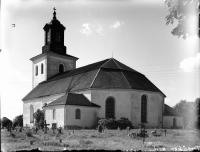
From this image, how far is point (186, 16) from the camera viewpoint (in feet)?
40.4

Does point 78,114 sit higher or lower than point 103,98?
lower

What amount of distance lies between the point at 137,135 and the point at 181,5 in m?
12.3

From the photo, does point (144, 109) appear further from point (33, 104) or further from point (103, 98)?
point (33, 104)

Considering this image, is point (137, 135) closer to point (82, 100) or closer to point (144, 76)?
point (82, 100)

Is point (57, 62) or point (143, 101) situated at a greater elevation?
point (57, 62)

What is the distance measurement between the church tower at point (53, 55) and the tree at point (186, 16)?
35.6 meters

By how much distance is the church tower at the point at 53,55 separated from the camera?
46.8 m

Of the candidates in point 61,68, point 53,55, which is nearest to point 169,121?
point 61,68

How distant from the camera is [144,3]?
17594 mm

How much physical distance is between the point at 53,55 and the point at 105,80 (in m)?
15.8

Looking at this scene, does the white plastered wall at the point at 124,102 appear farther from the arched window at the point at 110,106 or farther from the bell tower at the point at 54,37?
the bell tower at the point at 54,37

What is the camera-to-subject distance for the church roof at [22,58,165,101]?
33.9 metres

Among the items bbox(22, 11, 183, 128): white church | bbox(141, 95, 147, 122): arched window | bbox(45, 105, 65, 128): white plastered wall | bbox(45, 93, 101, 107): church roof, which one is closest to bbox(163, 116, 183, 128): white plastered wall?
bbox(22, 11, 183, 128): white church

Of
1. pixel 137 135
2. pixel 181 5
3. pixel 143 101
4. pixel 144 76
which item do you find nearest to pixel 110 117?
pixel 143 101
